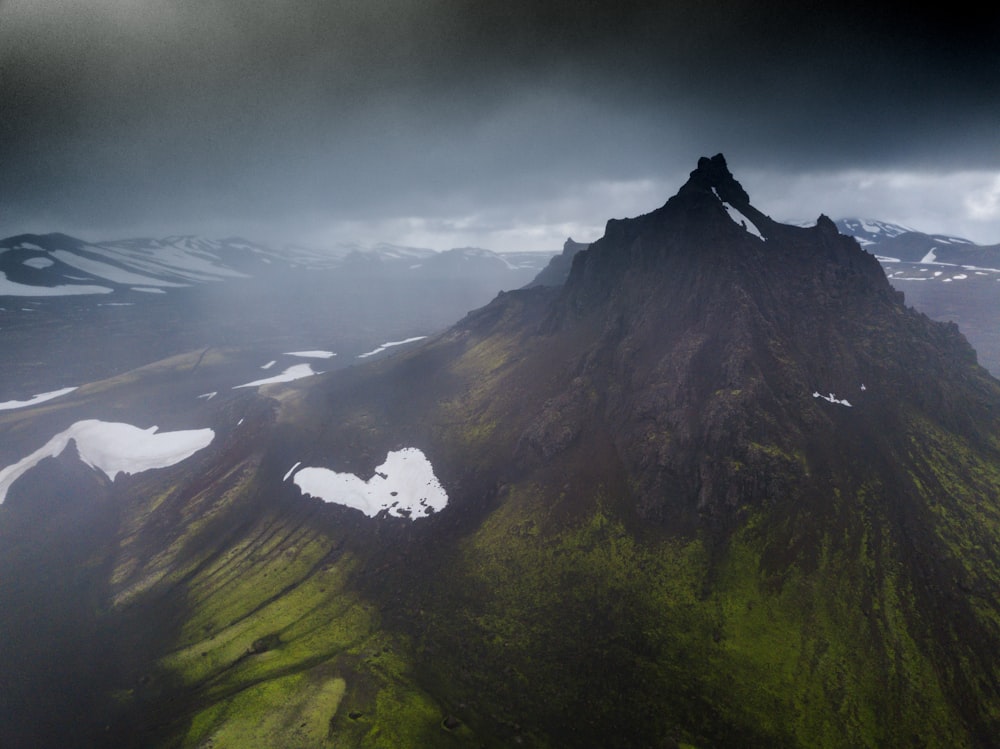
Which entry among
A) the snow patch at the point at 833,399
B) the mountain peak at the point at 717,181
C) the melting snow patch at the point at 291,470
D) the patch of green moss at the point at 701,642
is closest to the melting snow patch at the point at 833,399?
the snow patch at the point at 833,399

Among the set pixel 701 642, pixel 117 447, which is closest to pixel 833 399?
pixel 701 642

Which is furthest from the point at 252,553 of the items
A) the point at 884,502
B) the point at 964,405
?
the point at 964,405

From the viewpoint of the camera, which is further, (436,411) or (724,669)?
(436,411)

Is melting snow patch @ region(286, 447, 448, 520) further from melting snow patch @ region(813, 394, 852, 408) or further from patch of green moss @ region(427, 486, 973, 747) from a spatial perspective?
melting snow patch @ region(813, 394, 852, 408)

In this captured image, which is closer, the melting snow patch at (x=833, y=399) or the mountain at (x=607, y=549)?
the mountain at (x=607, y=549)

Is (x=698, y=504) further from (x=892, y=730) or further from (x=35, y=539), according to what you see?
(x=35, y=539)

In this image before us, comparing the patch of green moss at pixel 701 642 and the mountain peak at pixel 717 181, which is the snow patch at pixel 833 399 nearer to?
the patch of green moss at pixel 701 642

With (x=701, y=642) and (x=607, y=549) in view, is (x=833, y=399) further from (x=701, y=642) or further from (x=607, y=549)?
(x=701, y=642)
